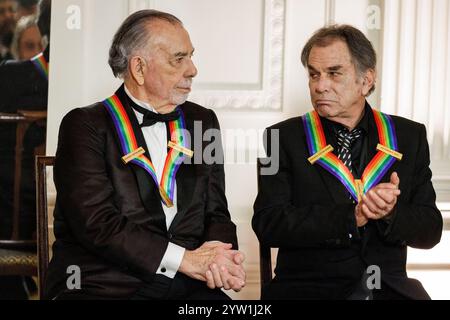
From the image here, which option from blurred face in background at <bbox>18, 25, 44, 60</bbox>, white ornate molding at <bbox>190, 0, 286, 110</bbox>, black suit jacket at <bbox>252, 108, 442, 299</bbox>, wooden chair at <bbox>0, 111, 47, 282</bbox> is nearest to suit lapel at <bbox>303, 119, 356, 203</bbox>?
black suit jacket at <bbox>252, 108, 442, 299</bbox>

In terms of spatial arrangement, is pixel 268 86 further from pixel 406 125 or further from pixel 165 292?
pixel 165 292

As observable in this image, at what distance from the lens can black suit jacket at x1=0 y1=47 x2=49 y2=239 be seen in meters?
4.22

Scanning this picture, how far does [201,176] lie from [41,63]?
179cm

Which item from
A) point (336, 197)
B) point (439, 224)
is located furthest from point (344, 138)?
point (439, 224)

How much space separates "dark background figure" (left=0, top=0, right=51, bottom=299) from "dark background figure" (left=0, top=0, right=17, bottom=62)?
65 mm

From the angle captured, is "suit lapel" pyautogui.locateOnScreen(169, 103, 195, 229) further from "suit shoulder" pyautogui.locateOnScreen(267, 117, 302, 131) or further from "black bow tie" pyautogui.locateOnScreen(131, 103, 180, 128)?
"suit shoulder" pyautogui.locateOnScreen(267, 117, 302, 131)

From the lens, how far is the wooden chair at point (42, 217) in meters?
2.92

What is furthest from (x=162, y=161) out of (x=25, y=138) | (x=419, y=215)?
(x=25, y=138)

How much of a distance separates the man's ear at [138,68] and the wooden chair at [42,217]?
0.45 metres

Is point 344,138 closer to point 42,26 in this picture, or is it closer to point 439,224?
point 439,224

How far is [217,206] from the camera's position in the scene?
2.88 metres

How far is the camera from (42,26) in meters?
4.24

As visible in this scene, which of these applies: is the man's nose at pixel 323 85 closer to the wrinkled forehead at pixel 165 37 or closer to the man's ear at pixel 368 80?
the man's ear at pixel 368 80

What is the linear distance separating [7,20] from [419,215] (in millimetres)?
2580
